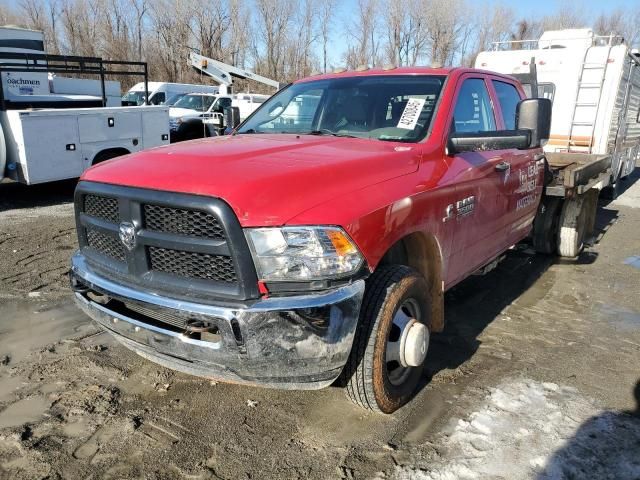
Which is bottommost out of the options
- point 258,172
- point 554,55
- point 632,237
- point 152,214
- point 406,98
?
point 632,237

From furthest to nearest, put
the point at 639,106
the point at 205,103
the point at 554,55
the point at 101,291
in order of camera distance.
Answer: the point at 205,103
the point at 639,106
the point at 554,55
the point at 101,291

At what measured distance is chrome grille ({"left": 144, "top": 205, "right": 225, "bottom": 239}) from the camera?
2443 millimetres

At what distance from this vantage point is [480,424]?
9.92 feet

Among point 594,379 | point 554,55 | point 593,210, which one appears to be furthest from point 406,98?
point 554,55

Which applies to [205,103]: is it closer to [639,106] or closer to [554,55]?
[554,55]

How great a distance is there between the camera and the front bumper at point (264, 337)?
237 centimetres

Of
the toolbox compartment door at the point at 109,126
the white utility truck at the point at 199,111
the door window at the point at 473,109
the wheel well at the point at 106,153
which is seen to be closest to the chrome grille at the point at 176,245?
the door window at the point at 473,109

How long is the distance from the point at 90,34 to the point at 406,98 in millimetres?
41120

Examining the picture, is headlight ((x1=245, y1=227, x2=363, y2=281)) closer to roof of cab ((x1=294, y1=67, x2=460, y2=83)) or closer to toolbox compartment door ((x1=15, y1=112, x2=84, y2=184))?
roof of cab ((x1=294, y1=67, x2=460, y2=83))

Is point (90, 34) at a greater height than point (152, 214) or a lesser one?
greater

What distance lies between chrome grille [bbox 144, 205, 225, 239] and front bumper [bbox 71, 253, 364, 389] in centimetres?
33

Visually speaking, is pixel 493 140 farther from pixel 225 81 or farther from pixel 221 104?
pixel 225 81

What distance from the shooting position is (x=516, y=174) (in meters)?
4.41

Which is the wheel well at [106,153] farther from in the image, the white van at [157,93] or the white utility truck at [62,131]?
the white van at [157,93]
